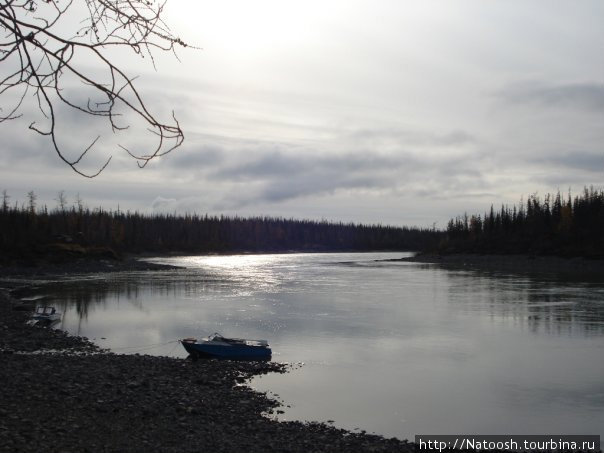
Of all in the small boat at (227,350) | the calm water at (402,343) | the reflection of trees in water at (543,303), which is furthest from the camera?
the reflection of trees in water at (543,303)

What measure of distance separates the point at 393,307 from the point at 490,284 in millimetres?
28257

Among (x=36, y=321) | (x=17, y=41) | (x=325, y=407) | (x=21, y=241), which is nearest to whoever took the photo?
(x=17, y=41)

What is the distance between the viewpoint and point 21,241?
3748 inches

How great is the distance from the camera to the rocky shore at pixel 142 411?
39.4 ft

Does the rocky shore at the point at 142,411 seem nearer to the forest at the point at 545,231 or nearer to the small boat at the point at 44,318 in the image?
the small boat at the point at 44,318

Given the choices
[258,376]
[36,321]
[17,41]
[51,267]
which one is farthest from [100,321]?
[51,267]

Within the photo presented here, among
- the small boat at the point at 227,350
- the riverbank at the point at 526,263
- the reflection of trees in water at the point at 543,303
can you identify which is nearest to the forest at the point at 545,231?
the riverbank at the point at 526,263

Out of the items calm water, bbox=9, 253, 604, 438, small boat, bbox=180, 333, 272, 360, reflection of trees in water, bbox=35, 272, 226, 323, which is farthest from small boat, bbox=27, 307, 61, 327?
small boat, bbox=180, 333, 272, 360

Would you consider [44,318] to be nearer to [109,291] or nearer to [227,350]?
[227,350]

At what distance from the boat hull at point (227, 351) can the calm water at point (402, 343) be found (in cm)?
129

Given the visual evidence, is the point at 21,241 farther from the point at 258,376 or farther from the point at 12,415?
the point at 12,415

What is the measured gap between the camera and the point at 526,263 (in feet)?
382

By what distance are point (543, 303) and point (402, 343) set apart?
22413mm

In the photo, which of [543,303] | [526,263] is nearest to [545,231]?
[526,263]
